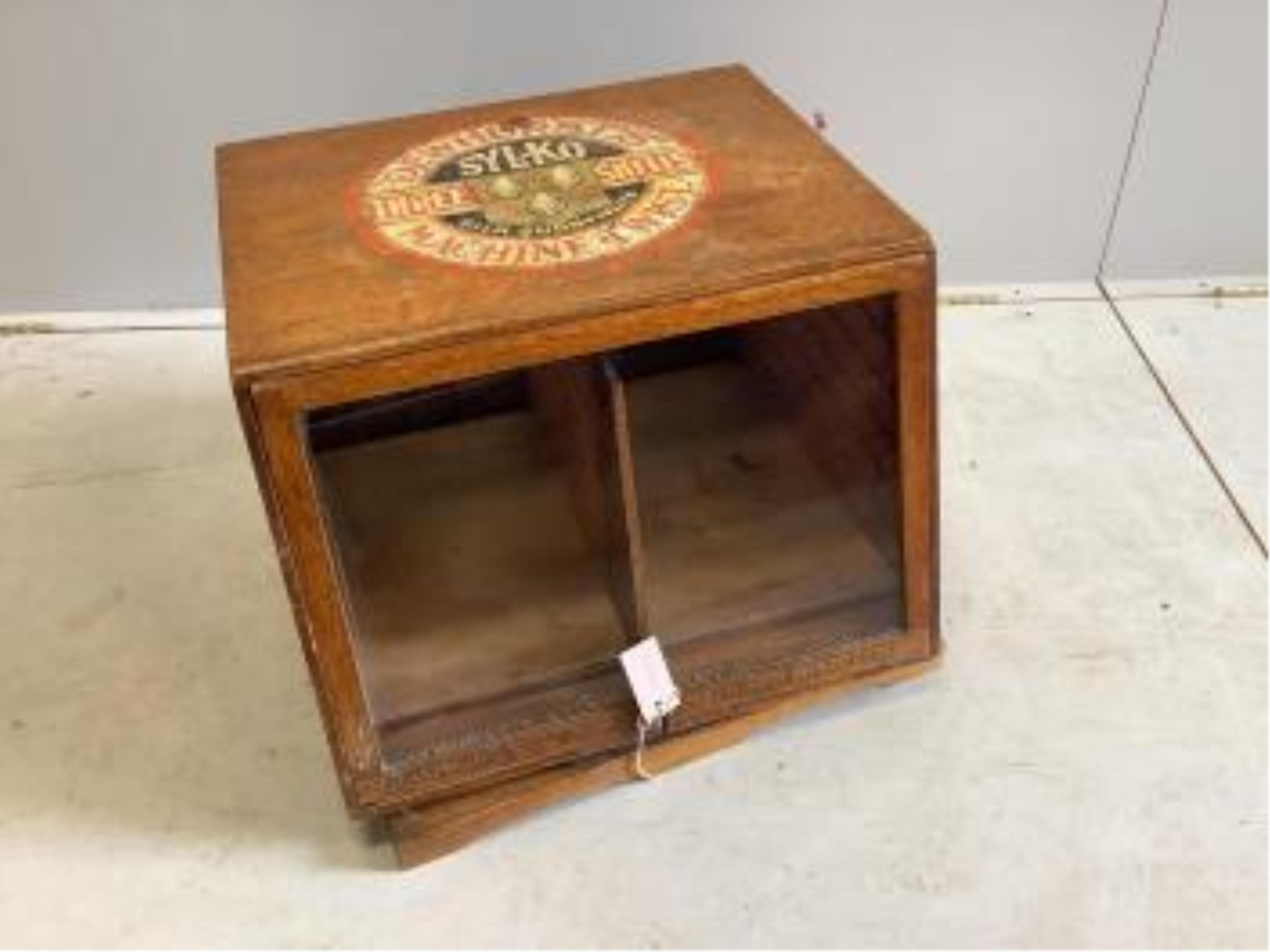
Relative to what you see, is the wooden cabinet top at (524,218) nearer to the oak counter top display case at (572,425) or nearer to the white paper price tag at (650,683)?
the oak counter top display case at (572,425)

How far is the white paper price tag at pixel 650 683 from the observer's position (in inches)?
32.2

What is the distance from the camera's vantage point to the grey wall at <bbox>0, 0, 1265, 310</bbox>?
1230 millimetres

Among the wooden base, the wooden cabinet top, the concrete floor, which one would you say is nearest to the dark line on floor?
the concrete floor

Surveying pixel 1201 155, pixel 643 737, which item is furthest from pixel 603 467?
pixel 1201 155

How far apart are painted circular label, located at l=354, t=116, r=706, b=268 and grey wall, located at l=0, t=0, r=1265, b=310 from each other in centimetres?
36

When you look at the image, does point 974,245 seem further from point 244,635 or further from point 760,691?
point 244,635

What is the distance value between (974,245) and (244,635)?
0.86m

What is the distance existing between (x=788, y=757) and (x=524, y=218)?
41 cm

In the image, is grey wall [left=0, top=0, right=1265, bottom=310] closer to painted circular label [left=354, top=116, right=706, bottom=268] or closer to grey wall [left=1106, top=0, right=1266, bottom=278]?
grey wall [left=1106, top=0, right=1266, bottom=278]

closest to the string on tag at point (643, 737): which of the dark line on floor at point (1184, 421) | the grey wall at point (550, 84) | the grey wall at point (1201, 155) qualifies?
the dark line on floor at point (1184, 421)

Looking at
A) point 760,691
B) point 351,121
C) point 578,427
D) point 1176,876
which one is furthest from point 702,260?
point 351,121

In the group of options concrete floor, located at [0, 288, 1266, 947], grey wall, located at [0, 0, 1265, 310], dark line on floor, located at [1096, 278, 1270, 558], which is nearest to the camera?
concrete floor, located at [0, 288, 1266, 947]

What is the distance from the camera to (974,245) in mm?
1394

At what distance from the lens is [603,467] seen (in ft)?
2.74
